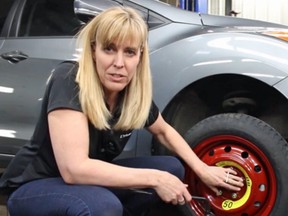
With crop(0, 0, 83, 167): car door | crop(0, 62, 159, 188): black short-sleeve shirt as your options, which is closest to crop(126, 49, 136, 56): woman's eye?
crop(0, 62, 159, 188): black short-sleeve shirt

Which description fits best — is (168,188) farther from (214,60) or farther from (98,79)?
(214,60)

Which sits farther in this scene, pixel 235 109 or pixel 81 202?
pixel 235 109

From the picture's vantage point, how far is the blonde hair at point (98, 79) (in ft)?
5.92

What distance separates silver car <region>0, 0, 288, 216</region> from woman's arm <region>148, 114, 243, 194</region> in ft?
0.32

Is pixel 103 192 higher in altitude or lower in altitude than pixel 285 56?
lower

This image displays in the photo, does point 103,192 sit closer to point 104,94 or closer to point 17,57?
point 104,94

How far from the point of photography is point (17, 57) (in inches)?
108

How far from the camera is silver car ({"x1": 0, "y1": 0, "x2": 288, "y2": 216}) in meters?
2.35

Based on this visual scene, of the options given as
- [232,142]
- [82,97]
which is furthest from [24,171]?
[232,142]

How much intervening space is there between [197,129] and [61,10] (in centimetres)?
113

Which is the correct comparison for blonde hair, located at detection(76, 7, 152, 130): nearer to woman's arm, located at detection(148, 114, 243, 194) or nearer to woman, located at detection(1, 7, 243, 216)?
woman, located at detection(1, 7, 243, 216)

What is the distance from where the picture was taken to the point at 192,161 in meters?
2.22

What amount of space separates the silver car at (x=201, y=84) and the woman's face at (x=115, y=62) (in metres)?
0.67

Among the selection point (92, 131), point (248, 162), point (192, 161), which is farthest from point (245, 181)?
point (92, 131)
